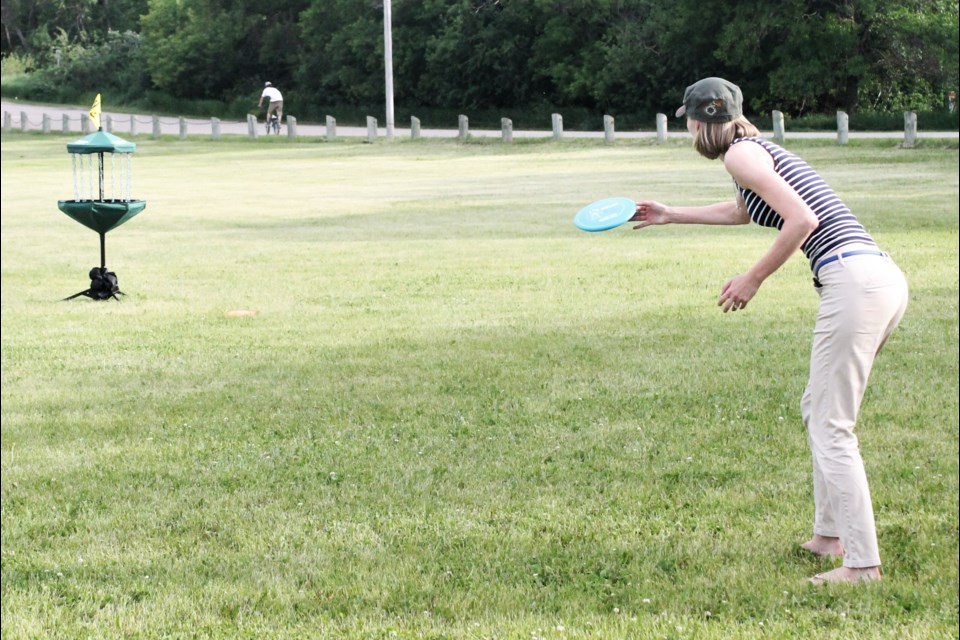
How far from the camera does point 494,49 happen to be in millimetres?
9742

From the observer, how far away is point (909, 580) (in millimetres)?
4781

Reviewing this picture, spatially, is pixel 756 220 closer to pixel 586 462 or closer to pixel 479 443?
pixel 586 462

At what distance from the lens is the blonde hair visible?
4281 millimetres

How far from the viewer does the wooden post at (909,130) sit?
2588 centimetres

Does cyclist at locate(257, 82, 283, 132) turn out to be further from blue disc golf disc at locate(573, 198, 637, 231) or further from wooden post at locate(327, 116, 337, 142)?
wooden post at locate(327, 116, 337, 142)

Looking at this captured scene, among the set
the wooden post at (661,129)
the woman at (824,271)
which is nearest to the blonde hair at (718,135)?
the woman at (824,271)

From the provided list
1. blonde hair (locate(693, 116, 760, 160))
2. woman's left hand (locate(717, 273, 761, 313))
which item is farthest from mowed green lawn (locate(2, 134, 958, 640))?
blonde hair (locate(693, 116, 760, 160))

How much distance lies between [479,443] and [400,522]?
132 cm

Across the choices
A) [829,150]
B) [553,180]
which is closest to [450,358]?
[553,180]

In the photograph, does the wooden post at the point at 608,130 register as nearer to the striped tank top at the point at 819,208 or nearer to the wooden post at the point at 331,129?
the wooden post at the point at 331,129

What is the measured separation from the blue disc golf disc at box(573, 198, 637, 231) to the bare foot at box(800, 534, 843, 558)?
160cm

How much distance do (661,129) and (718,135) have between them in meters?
21.7

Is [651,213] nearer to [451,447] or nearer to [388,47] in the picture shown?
[451,447]

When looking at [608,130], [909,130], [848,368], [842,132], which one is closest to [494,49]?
[848,368]
